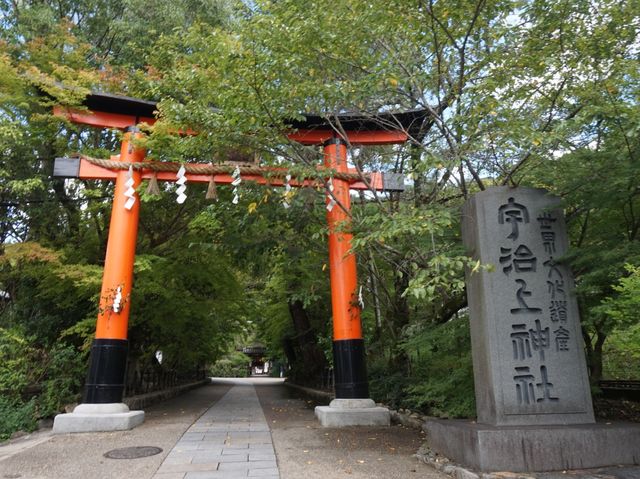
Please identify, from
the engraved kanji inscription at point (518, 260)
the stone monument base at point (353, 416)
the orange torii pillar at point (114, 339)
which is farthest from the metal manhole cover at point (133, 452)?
the engraved kanji inscription at point (518, 260)

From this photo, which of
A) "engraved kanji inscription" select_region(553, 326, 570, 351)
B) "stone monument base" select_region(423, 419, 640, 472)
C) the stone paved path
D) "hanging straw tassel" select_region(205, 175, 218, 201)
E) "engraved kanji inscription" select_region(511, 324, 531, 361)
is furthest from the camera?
"hanging straw tassel" select_region(205, 175, 218, 201)

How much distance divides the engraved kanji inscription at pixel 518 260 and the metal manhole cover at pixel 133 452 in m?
5.57

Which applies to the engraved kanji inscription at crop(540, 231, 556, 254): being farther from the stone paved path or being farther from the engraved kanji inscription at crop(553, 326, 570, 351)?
the stone paved path

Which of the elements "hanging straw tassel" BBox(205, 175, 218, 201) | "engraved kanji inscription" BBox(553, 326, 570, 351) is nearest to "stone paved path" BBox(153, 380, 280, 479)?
"engraved kanji inscription" BBox(553, 326, 570, 351)

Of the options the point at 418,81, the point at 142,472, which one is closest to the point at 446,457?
the point at 142,472

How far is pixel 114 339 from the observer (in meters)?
9.04

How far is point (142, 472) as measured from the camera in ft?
17.7

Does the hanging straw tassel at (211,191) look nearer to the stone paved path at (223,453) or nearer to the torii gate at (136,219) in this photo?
the torii gate at (136,219)

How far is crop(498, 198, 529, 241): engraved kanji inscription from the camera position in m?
6.10

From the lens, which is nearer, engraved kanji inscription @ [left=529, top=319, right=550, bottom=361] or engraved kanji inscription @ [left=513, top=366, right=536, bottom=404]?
engraved kanji inscription @ [left=513, top=366, right=536, bottom=404]

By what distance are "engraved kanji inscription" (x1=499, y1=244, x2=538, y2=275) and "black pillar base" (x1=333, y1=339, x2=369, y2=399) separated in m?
4.42

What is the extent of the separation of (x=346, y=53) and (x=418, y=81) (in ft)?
4.15

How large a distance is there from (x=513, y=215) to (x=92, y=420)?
7987 mm

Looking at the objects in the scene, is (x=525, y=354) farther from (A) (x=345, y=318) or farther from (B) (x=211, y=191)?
(B) (x=211, y=191)
